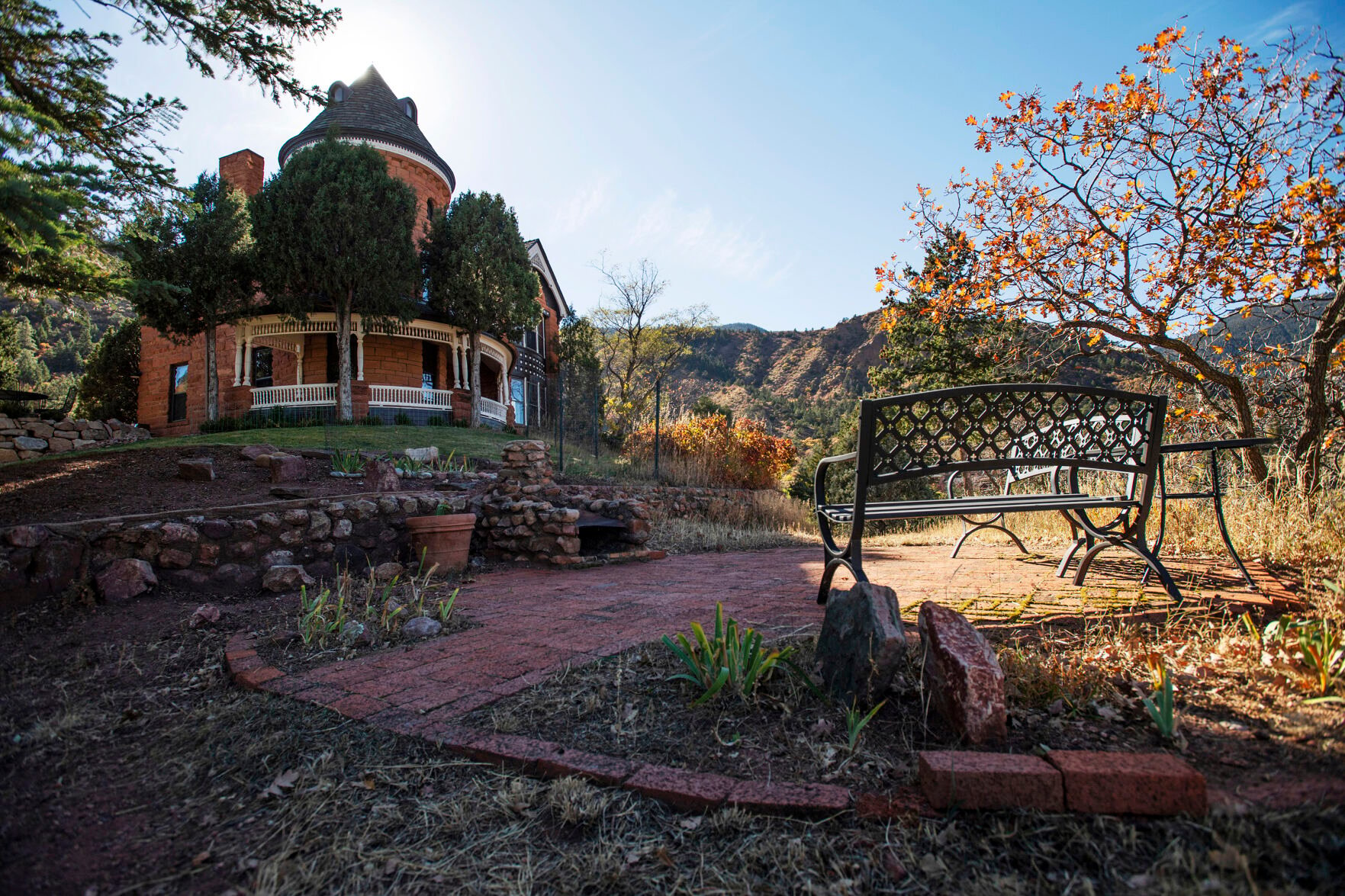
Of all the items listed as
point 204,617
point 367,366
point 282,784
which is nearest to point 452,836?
point 282,784

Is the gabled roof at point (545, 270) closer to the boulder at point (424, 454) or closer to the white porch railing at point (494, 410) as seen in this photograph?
the white porch railing at point (494, 410)

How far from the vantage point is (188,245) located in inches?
525

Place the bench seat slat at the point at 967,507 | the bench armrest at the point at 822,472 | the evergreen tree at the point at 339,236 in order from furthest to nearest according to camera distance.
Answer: the evergreen tree at the point at 339,236
the bench armrest at the point at 822,472
the bench seat slat at the point at 967,507

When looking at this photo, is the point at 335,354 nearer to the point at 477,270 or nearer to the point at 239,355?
the point at 239,355

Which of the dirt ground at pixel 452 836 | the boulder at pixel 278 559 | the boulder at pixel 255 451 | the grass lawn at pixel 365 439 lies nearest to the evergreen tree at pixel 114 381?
the grass lawn at pixel 365 439

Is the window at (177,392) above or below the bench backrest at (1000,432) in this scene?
above

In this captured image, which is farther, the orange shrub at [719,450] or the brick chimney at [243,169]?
the brick chimney at [243,169]

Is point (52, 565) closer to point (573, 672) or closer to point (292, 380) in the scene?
point (573, 672)


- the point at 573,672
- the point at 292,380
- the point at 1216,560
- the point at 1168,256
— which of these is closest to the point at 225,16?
the point at 573,672

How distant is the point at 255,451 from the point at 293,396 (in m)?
10.3

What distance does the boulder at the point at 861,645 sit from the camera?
1.69 meters

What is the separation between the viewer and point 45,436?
12.3 meters

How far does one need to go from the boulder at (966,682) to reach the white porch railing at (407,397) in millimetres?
15804

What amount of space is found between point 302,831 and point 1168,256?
5.91 m
